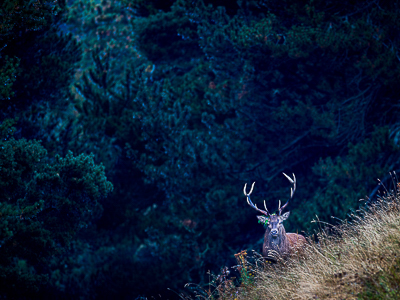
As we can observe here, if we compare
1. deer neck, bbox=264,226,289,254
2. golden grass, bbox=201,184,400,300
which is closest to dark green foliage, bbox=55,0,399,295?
deer neck, bbox=264,226,289,254

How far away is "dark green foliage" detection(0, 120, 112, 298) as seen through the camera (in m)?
8.59

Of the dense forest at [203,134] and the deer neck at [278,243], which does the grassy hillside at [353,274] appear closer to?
the deer neck at [278,243]

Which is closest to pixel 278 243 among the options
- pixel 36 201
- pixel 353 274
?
pixel 353 274

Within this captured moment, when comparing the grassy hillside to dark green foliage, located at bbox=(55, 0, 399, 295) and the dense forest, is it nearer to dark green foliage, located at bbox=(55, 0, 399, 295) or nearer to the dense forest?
the dense forest

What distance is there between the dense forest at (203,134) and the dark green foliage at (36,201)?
0.05 meters

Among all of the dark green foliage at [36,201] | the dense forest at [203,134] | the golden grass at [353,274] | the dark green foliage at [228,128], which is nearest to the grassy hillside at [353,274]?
the golden grass at [353,274]

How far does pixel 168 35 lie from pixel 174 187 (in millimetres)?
5801

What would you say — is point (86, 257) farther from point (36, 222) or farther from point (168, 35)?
point (168, 35)

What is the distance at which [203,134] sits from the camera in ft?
41.7

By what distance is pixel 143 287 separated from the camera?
1245 centimetres

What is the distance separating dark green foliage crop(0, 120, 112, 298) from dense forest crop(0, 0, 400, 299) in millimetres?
51

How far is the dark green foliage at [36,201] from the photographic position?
8594mm

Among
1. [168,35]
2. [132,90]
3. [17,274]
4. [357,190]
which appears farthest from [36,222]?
[168,35]

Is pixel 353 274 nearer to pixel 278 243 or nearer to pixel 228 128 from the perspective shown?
pixel 278 243
